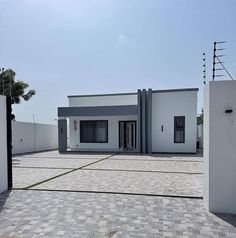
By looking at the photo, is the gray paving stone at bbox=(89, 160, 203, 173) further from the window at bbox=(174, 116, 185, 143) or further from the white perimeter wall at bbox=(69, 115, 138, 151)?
the white perimeter wall at bbox=(69, 115, 138, 151)

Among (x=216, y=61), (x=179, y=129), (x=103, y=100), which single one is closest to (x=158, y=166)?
(x=216, y=61)

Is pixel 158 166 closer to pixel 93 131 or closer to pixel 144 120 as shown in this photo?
pixel 144 120

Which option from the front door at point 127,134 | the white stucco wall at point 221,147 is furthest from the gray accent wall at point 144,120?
the white stucco wall at point 221,147

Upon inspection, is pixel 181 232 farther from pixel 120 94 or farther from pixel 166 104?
pixel 120 94

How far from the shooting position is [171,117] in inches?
720

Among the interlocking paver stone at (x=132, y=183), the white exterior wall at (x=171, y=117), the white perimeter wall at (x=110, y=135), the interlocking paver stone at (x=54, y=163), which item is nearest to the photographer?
the interlocking paver stone at (x=132, y=183)

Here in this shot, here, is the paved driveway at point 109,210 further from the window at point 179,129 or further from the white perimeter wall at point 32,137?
the white perimeter wall at point 32,137

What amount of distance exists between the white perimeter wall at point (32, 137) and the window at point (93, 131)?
394cm

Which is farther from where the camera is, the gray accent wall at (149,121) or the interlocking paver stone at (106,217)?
the gray accent wall at (149,121)

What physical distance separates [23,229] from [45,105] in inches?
767

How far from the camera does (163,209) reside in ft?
17.1

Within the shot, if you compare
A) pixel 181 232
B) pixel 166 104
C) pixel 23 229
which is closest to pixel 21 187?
pixel 23 229

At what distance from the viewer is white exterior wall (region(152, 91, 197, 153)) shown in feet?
59.0

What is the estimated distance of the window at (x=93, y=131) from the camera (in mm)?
20703
